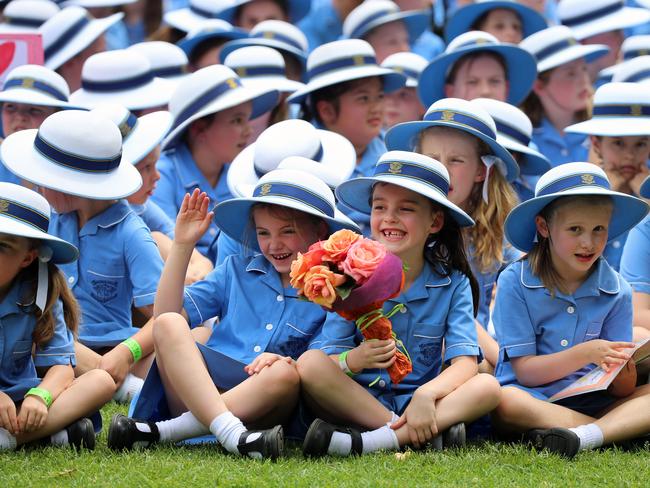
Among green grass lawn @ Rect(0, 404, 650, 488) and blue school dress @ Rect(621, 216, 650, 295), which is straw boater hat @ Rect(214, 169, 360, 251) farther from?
blue school dress @ Rect(621, 216, 650, 295)

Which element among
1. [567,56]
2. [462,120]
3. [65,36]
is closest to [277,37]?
[65,36]

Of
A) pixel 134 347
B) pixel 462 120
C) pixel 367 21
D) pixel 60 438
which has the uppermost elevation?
pixel 367 21

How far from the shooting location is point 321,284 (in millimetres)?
4449

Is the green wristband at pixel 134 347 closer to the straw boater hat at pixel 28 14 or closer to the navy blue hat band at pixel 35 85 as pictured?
the navy blue hat band at pixel 35 85

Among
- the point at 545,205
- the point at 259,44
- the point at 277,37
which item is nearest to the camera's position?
the point at 545,205

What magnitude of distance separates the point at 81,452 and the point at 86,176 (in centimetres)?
135

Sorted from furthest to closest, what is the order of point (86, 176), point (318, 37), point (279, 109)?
point (318, 37)
point (279, 109)
point (86, 176)

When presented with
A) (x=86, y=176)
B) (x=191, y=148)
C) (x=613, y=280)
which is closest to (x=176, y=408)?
(x=86, y=176)

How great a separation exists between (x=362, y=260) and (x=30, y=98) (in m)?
3.25

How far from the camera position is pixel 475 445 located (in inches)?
197

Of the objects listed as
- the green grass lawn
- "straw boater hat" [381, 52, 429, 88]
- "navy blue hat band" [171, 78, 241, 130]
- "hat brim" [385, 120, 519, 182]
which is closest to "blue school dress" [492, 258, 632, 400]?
the green grass lawn

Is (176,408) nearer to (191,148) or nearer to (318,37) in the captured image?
(191,148)

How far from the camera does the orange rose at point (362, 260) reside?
4480 mm

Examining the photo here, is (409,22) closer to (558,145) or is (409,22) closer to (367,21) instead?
(367,21)
